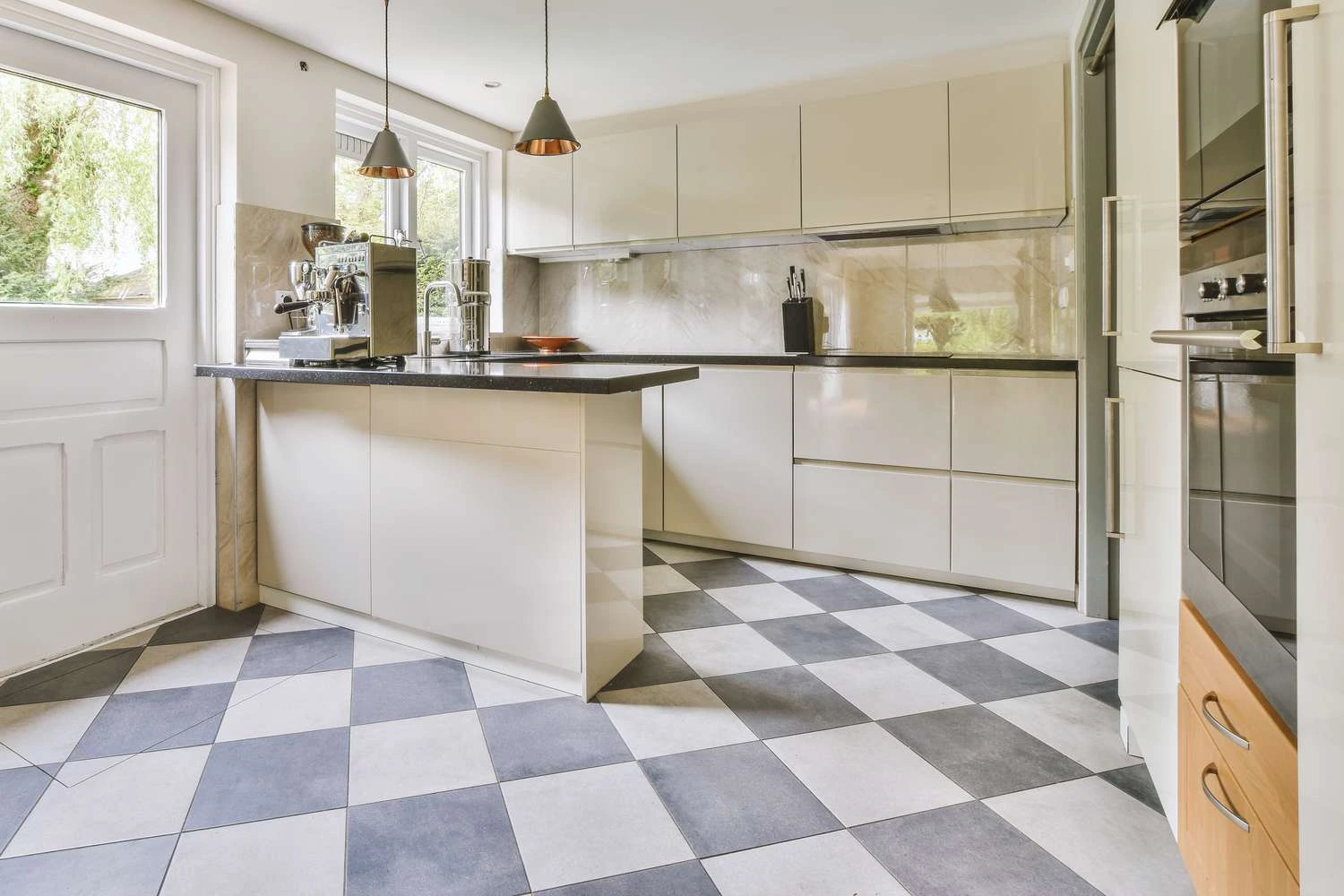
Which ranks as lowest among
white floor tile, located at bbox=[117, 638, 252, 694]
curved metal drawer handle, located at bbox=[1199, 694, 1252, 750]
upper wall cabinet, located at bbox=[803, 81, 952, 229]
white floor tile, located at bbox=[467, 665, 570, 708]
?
white floor tile, located at bbox=[467, 665, 570, 708]

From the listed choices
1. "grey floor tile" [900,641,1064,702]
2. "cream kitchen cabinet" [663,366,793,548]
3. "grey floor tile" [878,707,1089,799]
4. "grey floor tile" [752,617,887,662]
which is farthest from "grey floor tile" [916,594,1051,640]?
"cream kitchen cabinet" [663,366,793,548]

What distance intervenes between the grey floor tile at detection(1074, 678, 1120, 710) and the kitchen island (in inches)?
52.8

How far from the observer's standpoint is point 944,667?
2.34 metres

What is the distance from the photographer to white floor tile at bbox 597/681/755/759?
1.89 m

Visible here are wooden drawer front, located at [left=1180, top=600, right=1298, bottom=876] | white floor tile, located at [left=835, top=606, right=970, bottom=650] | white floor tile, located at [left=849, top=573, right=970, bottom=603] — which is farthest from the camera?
white floor tile, located at [left=849, top=573, right=970, bottom=603]

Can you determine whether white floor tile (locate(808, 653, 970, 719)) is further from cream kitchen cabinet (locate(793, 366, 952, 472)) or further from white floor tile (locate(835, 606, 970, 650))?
cream kitchen cabinet (locate(793, 366, 952, 472))

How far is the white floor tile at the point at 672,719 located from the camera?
6.20 ft

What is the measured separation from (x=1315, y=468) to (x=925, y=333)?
3.00 metres

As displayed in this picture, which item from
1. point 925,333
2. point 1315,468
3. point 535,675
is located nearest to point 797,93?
point 925,333

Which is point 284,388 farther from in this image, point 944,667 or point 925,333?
point 925,333

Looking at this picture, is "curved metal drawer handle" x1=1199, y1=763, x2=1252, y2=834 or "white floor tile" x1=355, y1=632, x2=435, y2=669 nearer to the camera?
"curved metal drawer handle" x1=1199, y1=763, x2=1252, y2=834

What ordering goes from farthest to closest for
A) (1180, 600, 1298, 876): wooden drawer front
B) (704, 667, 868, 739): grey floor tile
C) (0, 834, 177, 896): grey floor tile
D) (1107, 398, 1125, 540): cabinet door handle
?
(704, 667, 868, 739): grey floor tile → (1107, 398, 1125, 540): cabinet door handle → (0, 834, 177, 896): grey floor tile → (1180, 600, 1298, 876): wooden drawer front

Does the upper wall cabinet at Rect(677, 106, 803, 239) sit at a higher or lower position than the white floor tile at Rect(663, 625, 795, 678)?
higher

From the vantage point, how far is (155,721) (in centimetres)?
198
